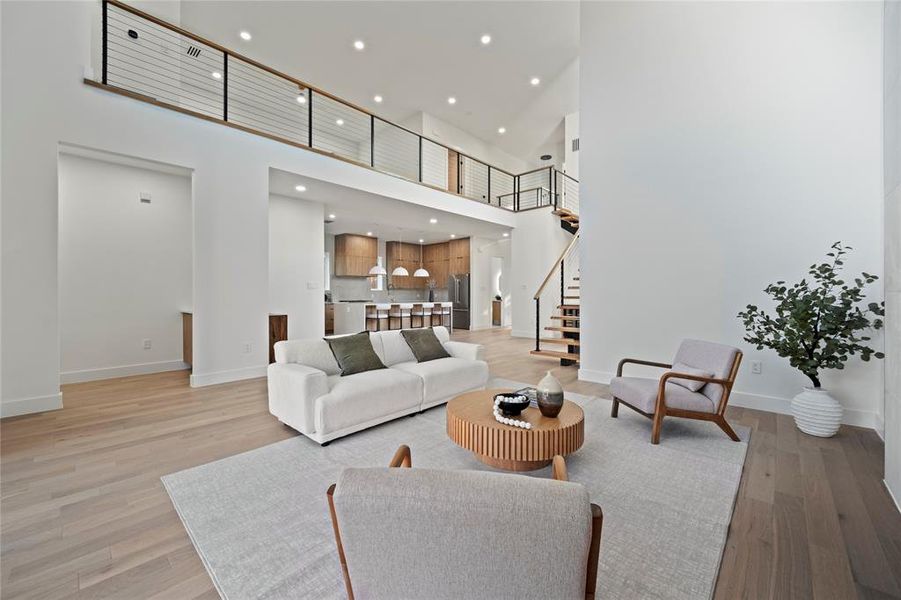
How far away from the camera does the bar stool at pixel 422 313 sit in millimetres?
9797

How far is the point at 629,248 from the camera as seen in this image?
15.1 ft

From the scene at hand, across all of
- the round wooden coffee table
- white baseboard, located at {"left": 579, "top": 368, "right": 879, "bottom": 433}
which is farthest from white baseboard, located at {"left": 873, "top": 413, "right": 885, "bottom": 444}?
the round wooden coffee table

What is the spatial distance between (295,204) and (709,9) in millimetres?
6457

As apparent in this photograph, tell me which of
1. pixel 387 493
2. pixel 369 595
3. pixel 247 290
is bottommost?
pixel 369 595

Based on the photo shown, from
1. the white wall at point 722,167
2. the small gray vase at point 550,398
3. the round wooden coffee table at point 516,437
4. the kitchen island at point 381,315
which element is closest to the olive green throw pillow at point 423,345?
the round wooden coffee table at point 516,437

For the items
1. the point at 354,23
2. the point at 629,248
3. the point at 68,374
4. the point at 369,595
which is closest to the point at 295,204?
the point at 354,23

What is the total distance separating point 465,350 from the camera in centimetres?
421

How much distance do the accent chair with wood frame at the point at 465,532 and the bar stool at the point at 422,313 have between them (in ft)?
29.0

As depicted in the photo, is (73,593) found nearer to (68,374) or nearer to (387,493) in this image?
(387,493)

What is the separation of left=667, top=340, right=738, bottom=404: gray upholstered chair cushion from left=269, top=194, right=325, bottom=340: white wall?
617cm

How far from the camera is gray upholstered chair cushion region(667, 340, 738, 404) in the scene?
9.84 ft

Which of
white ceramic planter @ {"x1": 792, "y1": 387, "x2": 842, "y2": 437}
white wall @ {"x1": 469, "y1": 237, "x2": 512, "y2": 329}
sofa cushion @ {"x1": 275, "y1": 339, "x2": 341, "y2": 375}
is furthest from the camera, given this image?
white wall @ {"x1": 469, "y1": 237, "x2": 512, "y2": 329}

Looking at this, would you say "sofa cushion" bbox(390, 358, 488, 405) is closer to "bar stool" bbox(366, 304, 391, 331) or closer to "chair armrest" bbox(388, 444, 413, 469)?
"chair armrest" bbox(388, 444, 413, 469)

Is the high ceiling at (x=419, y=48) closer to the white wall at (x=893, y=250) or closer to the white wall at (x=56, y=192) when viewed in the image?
the white wall at (x=56, y=192)
